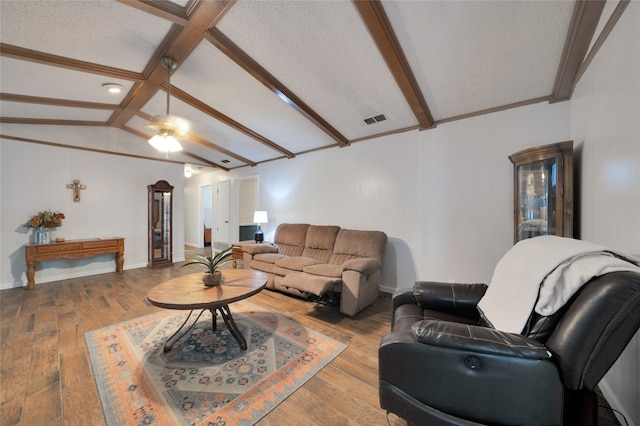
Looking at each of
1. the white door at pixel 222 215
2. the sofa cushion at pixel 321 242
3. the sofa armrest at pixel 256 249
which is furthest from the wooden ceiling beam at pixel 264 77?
the white door at pixel 222 215

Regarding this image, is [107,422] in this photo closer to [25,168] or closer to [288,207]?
[288,207]

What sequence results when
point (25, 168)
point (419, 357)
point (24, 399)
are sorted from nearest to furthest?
point (419, 357)
point (24, 399)
point (25, 168)

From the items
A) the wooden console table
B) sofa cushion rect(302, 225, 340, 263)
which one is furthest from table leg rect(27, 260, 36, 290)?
sofa cushion rect(302, 225, 340, 263)

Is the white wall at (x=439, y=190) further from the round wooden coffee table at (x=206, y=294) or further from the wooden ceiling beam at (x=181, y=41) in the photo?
the wooden ceiling beam at (x=181, y=41)

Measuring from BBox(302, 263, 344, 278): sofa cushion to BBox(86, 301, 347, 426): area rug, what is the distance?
642 millimetres

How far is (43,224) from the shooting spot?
3.81m

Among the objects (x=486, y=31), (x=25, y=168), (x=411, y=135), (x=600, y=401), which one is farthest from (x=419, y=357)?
(x=25, y=168)

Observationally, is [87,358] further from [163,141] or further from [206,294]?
→ [163,141]

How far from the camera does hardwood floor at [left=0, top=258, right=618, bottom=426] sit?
1430mm

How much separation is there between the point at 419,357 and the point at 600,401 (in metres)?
1.56

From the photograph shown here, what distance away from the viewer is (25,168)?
12.6 ft

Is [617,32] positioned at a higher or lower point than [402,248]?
higher

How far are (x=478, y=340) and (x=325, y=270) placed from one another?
1.97 metres

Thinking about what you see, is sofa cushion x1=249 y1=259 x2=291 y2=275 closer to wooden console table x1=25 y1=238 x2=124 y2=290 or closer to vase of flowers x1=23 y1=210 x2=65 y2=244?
wooden console table x1=25 y1=238 x2=124 y2=290
